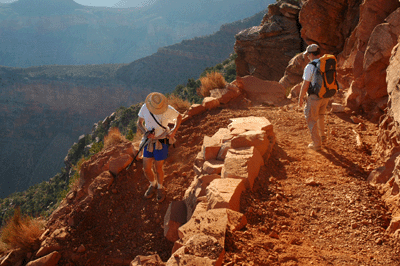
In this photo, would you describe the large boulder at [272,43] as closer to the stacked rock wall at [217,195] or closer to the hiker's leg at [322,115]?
the hiker's leg at [322,115]

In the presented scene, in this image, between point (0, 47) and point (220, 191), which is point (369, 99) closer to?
point (220, 191)

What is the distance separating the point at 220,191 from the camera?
9.60 feet

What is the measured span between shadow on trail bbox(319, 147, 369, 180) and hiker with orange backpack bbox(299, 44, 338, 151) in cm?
19

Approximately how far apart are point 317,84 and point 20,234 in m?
5.44

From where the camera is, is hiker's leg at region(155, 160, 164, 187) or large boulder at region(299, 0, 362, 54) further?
large boulder at region(299, 0, 362, 54)

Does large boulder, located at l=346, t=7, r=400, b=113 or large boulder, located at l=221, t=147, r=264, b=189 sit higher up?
large boulder, located at l=346, t=7, r=400, b=113

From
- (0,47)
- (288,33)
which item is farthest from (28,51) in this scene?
(288,33)

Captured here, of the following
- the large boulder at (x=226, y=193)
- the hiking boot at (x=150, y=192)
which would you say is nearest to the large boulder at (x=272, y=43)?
the hiking boot at (x=150, y=192)

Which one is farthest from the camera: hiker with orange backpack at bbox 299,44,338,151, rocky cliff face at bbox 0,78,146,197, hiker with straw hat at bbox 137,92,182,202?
rocky cliff face at bbox 0,78,146,197

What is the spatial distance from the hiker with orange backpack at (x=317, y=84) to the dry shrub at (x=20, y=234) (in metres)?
5.02

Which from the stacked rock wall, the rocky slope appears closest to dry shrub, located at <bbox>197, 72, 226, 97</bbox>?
the rocky slope

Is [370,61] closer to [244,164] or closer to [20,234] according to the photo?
[244,164]

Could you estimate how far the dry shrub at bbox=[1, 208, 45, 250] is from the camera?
14.8 ft

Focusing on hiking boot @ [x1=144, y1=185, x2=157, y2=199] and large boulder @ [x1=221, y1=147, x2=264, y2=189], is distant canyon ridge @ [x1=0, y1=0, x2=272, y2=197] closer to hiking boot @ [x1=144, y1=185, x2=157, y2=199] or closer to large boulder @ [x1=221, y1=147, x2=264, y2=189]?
hiking boot @ [x1=144, y1=185, x2=157, y2=199]
